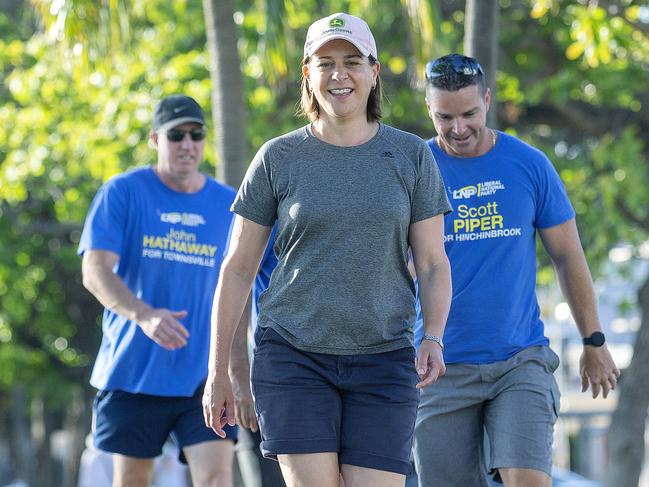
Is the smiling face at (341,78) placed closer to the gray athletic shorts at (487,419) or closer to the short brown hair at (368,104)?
the short brown hair at (368,104)

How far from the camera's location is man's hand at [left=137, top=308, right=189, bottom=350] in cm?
582

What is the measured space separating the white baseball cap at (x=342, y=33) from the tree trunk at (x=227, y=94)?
4975 mm

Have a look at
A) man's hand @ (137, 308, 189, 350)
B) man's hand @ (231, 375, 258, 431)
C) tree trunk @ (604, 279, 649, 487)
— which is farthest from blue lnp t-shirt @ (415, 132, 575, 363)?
tree trunk @ (604, 279, 649, 487)

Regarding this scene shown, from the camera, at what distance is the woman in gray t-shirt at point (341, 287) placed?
4.34m

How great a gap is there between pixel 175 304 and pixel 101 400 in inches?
24.6

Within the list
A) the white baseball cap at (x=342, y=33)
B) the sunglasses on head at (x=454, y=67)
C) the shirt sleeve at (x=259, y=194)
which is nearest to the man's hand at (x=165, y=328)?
the shirt sleeve at (x=259, y=194)

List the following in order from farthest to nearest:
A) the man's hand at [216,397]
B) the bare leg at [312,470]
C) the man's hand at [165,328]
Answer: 1. the man's hand at [165,328]
2. the man's hand at [216,397]
3. the bare leg at [312,470]

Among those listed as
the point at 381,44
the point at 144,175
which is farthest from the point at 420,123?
the point at 144,175

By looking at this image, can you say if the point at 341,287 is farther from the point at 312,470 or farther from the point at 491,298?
the point at 491,298

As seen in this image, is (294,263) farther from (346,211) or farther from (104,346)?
(104,346)

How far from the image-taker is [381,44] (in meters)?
16.6

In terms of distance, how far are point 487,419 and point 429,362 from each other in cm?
119

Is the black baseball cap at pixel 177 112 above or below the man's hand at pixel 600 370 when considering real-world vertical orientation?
→ above

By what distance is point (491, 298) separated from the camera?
17.5 feet
